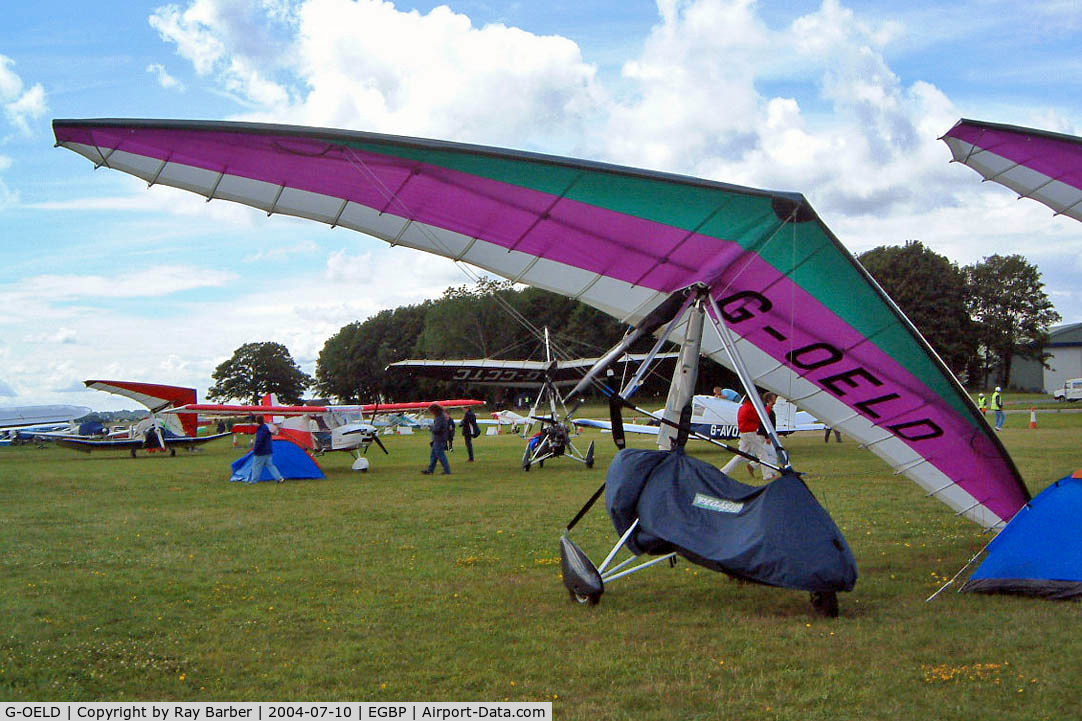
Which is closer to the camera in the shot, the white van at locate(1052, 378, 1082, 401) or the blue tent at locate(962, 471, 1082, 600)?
the blue tent at locate(962, 471, 1082, 600)

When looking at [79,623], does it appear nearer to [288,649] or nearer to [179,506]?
[288,649]

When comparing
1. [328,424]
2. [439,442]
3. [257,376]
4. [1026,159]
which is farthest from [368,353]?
[1026,159]

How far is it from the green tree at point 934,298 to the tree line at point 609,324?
0.25 ft

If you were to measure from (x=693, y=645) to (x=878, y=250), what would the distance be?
237 ft

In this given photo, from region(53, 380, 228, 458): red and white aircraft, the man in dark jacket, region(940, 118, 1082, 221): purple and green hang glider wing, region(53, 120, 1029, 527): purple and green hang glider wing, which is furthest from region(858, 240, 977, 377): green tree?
region(53, 120, 1029, 527): purple and green hang glider wing

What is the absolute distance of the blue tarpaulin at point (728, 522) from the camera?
555 centimetres

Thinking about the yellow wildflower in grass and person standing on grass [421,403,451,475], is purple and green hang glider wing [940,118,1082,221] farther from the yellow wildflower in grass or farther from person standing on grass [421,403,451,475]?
person standing on grass [421,403,451,475]

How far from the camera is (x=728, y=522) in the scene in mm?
6047

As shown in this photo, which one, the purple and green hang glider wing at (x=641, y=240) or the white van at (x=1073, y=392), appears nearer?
the purple and green hang glider wing at (x=641, y=240)

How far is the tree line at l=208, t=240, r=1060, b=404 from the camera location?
65.2 meters

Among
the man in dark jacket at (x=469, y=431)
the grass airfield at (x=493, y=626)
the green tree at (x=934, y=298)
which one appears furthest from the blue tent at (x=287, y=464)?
the green tree at (x=934, y=298)

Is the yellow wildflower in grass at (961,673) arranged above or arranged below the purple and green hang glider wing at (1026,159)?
below

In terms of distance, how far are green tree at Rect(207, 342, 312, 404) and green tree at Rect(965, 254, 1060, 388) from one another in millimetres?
74011

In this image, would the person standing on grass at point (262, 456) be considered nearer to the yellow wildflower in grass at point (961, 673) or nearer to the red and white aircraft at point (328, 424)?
the red and white aircraft at point (328, 424)
